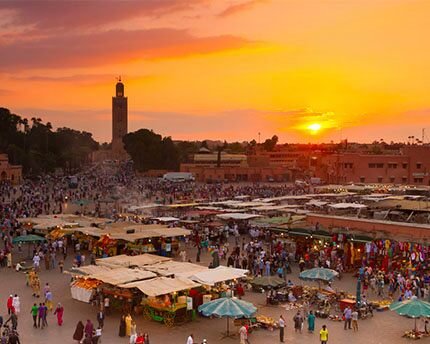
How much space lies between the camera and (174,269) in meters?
19.3

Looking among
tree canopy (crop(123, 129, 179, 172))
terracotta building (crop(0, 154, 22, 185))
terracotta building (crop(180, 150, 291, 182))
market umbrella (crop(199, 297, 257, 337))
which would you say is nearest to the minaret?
tree canopy (crop(123, 129, 179, 172))

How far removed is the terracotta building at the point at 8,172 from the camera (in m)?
82.9

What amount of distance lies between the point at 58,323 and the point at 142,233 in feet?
34.1

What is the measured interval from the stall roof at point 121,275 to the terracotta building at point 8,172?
68.4m

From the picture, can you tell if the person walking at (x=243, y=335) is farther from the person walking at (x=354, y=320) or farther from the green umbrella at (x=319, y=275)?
the green umbrella at (x=319, y=275)

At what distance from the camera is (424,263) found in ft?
76.1

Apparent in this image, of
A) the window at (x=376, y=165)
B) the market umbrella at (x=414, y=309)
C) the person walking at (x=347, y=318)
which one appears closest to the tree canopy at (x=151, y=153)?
the window at (x=376, y=165)

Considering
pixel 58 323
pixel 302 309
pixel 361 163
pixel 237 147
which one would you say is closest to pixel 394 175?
pixel 361 163

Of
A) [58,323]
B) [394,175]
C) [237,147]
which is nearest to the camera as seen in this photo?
[58,323]

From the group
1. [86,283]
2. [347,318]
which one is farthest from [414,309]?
[86,283]

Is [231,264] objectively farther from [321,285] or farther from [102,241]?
[102,241]

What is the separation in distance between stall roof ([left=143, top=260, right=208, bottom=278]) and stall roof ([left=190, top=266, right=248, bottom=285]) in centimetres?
43

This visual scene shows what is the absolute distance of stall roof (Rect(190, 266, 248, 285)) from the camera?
1775 cm

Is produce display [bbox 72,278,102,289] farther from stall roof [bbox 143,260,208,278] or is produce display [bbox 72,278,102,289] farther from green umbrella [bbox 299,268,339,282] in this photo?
green umbrella [bbox 299,268,339,282]
